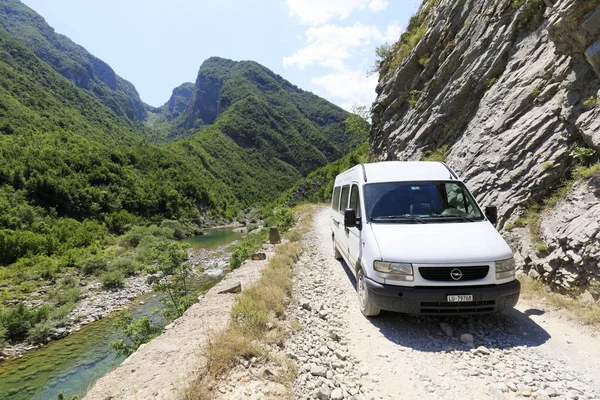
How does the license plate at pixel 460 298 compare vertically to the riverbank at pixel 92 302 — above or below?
above

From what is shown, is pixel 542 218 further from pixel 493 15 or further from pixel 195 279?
pixel 195 279

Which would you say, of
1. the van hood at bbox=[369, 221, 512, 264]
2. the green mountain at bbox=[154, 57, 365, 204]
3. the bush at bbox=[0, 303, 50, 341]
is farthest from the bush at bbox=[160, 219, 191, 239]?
the green mountain at bbox=[154, 57, 365, 204]

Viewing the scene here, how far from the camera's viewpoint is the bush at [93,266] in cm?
2959

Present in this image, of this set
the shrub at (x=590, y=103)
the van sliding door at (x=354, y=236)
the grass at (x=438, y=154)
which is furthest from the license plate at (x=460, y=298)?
the grass at (x=438, y=154)

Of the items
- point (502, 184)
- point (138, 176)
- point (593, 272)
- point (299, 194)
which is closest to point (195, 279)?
point (502, 184)

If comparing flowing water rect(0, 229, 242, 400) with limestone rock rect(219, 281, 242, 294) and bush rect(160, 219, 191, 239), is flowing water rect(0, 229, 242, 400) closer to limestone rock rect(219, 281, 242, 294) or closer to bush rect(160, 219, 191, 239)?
limestone rock rect(219, 281, 242, 294)

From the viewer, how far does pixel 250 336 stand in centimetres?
444

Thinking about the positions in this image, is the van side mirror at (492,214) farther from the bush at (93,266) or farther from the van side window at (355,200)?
the bush at (93,266)

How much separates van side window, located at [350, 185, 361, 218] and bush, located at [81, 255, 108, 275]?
3095 centimetres

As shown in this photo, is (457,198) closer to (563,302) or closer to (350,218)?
(350,218)

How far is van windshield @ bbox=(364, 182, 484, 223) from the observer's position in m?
5.47

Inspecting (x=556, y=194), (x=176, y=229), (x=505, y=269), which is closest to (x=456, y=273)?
(x=505, y=269)

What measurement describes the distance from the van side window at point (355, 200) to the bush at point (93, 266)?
30.9 m

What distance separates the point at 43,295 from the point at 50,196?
37.1m
